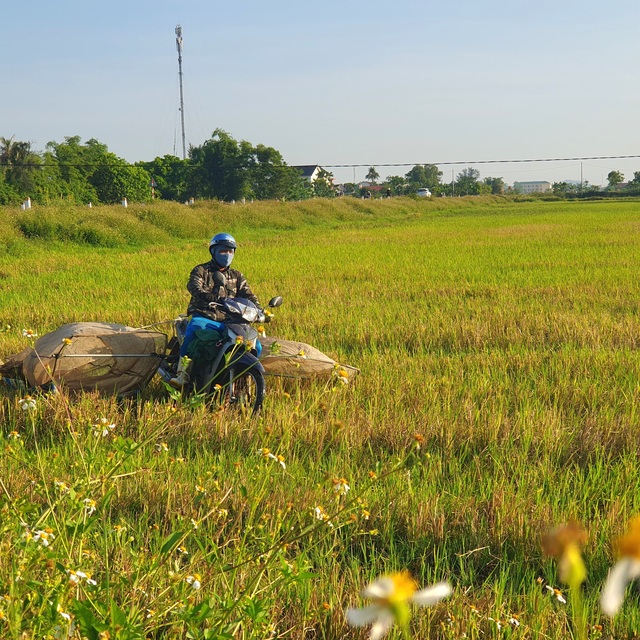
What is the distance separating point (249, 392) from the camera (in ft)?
15.5

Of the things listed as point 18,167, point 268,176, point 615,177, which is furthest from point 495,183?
point 18,167

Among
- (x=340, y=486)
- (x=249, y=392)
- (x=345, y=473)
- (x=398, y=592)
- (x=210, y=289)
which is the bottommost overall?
(x=345, y=473)

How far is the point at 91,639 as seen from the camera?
1446 millimetres

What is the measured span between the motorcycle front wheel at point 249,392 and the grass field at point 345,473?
128mm

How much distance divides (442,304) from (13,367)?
231 inches

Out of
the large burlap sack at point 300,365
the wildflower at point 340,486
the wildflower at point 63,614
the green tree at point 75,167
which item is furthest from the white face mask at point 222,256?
the green tree at point 75,167

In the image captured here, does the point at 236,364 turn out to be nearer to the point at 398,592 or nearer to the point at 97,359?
the point at 97,359

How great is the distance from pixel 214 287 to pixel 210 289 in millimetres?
32

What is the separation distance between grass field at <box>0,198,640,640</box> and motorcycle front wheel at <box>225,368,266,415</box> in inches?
5.0

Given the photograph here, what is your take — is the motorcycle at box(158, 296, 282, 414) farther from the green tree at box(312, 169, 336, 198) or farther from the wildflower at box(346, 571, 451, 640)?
the green tree at box(312, 169, 336, 198)

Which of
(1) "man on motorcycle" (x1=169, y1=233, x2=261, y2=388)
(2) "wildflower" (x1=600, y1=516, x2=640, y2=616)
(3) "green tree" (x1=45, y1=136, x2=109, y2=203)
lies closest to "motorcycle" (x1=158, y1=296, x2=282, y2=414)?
(1) "man on motorcycle" (x1=169, y1=233, x2=261, y2=388)

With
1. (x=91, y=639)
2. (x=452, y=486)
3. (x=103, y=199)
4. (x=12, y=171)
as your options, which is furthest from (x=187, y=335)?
(x=103, y=199)

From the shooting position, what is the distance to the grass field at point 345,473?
195 centimetres

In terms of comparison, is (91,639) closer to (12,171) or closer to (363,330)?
(363,330)
